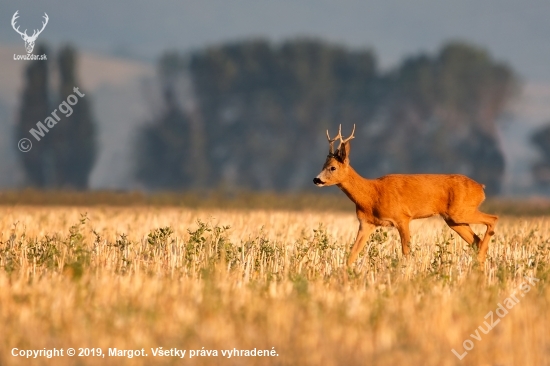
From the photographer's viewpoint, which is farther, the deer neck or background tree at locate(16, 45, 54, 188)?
background tree at locate(16, 45, 54, 188)

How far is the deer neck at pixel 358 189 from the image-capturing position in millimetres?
12734

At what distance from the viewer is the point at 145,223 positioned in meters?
17.8

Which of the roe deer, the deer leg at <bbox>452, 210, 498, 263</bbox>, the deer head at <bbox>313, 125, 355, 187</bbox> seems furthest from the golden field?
the deer head at <bbox>313, 125, 355, 187</bbox>

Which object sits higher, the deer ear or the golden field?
the deer ear

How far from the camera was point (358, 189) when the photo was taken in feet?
42.1

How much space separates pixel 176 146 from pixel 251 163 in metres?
5.63

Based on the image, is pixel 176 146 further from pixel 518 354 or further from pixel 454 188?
pixel 518 354

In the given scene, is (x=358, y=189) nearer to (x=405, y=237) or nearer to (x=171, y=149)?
(x=405, y=237)

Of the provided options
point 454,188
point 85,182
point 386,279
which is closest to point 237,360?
point 386,279

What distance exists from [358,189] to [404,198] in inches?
24.9

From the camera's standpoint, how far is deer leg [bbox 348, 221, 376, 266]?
38.2ft

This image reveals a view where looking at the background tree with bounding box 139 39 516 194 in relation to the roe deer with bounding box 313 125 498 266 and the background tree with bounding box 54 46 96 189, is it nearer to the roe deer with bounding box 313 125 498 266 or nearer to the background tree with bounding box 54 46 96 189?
the background tree with bounding box 54 46 96 189

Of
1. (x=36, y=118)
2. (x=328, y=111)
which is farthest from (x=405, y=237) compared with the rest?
(x=328, y=111)

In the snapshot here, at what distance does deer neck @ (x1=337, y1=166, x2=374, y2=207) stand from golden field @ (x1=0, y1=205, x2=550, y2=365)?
1.00m
